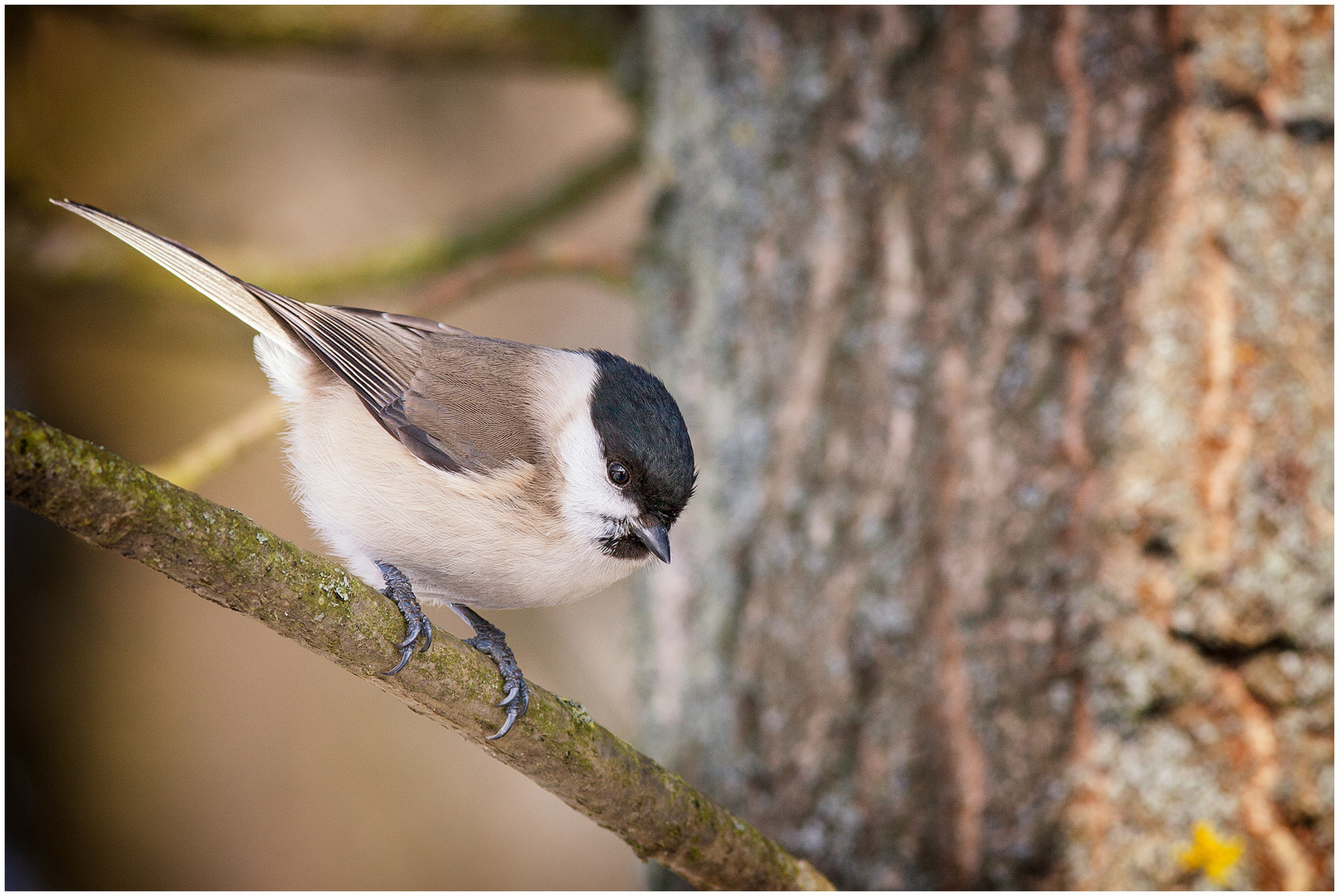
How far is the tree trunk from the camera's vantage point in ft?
6.22

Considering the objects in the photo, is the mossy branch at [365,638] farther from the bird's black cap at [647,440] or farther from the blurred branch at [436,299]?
the blurred branch at [436,299]

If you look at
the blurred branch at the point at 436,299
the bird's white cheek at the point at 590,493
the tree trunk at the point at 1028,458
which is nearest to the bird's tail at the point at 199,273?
the blurred branch at the point at 436,299

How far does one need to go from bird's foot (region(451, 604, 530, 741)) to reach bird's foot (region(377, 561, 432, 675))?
0.35 feet

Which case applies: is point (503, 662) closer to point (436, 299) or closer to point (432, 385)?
point (432, 385)

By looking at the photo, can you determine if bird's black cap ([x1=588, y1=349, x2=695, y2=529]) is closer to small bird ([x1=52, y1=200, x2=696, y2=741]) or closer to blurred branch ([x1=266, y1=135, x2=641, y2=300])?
small bird ([x1=52, y1=200, x2=696, y2=741])

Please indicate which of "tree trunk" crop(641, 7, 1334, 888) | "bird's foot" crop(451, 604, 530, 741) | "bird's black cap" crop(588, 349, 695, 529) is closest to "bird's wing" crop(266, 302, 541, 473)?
"bird's black cap" crop(588, 349, 695, 529)

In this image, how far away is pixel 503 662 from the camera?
1593 millimetres

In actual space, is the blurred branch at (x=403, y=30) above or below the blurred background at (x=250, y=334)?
above

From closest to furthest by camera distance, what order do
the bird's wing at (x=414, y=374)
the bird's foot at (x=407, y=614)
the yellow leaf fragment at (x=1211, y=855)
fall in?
1. the bird's foot at (x=407, y=614)
2. the bird's wing at (x=414, y=374)
3. the yellow leaf fragment at (x=1211, y=855)

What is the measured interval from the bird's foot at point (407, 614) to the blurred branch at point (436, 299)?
0.41m

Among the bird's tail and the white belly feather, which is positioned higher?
the bird's tail

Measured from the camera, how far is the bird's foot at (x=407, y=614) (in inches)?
50.2

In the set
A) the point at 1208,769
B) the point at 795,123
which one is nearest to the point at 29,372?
the point at 795,123

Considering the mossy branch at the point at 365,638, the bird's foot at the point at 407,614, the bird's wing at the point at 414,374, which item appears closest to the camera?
the mossy branch at the point at 365,638
